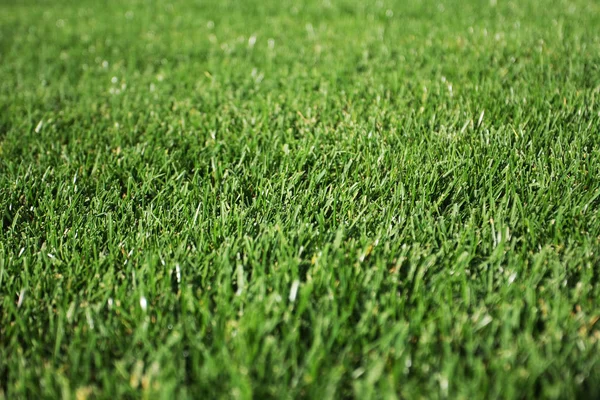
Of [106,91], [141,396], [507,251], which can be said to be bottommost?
[141,396]

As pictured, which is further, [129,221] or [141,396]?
[129,221]

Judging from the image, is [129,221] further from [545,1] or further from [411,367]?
[545,1]

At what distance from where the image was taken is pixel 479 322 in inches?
59.1

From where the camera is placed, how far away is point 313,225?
203 cm

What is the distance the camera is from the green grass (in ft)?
4.66

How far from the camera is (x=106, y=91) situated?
366cm

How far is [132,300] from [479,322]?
40.7 inches

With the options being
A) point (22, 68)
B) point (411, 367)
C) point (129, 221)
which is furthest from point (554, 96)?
point (22, 68)

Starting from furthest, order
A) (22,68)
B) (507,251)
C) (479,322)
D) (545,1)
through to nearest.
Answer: (545,1)
(22,68)
(507,251)
(479,322)

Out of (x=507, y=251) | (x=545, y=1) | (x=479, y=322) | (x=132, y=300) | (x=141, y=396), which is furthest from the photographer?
→ (x=545, y=1)

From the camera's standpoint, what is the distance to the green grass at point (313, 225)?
4.66 ft

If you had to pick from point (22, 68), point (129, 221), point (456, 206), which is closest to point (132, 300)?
point (129, 221)

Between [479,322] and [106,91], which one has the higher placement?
[106,91]

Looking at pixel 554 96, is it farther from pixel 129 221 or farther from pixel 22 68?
Answer: pixel 22 68
